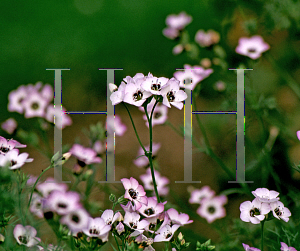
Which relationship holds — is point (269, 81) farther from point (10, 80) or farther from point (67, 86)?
point (10, 80)

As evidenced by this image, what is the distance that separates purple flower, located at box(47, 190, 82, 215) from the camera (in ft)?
1.59

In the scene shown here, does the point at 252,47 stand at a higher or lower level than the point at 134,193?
higher

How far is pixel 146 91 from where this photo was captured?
0.58 meters

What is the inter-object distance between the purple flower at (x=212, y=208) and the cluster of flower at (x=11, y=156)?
0.69 metres

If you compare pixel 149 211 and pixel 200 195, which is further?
pixel 200 195

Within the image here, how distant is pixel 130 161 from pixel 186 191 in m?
0.24

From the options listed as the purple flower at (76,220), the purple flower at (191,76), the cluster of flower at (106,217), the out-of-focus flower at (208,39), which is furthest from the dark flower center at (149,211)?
the out-of-focus flower at (208,39)

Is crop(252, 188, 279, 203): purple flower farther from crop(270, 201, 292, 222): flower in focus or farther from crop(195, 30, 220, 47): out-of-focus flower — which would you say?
crop(195, 30, 220, 47): out-of-focus flower

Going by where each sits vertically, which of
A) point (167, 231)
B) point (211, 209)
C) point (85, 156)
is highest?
point (85, 156)

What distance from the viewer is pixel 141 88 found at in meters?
0.59

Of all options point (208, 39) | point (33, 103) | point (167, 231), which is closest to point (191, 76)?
point (208, 39)

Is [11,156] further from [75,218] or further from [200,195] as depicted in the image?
[200,195]

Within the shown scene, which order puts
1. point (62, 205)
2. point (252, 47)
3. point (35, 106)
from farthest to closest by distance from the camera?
point (252, 47), point (35, 106), point (62, 205)

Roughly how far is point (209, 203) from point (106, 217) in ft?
2.20
